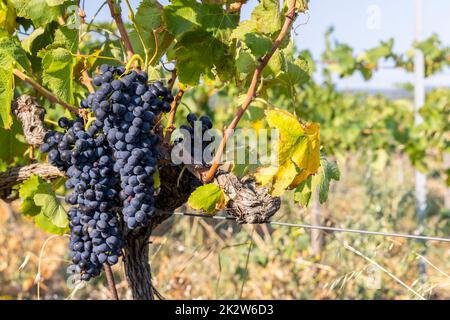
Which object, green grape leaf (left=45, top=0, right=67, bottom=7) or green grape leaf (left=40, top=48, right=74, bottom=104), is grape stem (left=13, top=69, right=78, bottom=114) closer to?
green grape leaf (left=40, top=48, right=74, bottom=104)

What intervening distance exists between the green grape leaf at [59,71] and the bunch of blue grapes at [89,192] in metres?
0.09

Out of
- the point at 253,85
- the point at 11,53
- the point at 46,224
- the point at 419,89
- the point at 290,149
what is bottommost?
the point at 46,224

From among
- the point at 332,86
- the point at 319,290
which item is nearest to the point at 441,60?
the point at 332,86

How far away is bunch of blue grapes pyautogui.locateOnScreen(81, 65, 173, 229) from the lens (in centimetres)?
158

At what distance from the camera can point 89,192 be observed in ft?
5.55

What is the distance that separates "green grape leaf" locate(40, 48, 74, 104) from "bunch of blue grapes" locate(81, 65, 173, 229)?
0.13 metres

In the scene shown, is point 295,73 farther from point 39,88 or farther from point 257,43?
point 39,88

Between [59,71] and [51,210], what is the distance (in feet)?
1.35

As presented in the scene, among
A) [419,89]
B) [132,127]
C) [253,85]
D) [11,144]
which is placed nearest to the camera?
[132,127]

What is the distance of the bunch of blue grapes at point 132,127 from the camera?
1.58 meters

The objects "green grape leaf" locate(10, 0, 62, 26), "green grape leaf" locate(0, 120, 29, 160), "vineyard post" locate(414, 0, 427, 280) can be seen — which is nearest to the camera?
"green grape leaf" locate(10, 0, 62, 26)

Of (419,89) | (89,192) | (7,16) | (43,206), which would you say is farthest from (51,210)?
(419,89)

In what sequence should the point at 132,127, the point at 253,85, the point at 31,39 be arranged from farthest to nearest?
the point at 31,39, the point at 253,85, the point at 132,127

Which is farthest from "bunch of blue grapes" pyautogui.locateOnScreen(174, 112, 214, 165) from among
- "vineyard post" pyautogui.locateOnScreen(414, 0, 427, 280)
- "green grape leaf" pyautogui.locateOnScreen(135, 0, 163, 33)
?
"vineyard post" pyautogui.locateOnScreen(414, 0, 427, 280)
